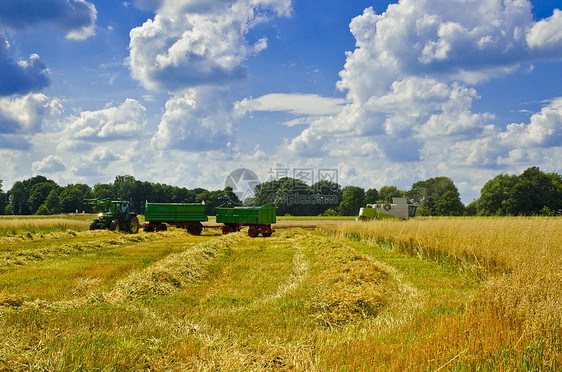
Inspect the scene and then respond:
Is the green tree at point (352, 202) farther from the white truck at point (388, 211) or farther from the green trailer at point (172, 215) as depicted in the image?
the green trailer at point (172, 215)

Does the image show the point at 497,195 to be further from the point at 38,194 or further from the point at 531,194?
the point at 38,194

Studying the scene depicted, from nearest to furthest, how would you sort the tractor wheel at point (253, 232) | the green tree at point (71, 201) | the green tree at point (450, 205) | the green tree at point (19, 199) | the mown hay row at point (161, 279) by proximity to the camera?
the mown hay row at point (161, 279) < the tractor wheel at point (253, 232) < the green tree at point (450, 205) < the green tree at point (71, 201) < the green tree at point (19, 199)

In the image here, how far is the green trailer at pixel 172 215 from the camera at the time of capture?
34312 mm

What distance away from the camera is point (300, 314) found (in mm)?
7500

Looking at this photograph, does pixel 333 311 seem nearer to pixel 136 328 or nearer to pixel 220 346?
pixel 220 346

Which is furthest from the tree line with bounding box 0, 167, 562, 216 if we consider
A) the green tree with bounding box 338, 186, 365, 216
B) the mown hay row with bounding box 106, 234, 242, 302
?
the mown hay row with bounding box 106, 234, 242, 302

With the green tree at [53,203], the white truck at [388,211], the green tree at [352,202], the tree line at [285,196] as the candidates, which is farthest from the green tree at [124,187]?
the white truck at [388,211]

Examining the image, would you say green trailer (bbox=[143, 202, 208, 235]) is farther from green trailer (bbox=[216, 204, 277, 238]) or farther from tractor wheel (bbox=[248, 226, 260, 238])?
tractor wheel (bbox=[248, 226, 260, 238])

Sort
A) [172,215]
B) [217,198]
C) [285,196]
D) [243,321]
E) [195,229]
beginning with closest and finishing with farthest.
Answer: [243,321] < [172,215] < [195,229] < [285,196] < [217,198]

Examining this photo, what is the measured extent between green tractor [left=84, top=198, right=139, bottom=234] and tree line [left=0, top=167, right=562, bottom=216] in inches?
2203

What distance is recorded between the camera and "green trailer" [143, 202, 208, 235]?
34.3 meters

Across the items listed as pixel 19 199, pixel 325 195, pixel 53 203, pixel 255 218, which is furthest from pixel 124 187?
pixel 255 218

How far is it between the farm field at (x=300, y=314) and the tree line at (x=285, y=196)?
249ft

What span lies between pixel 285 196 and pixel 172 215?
75.4 metres
